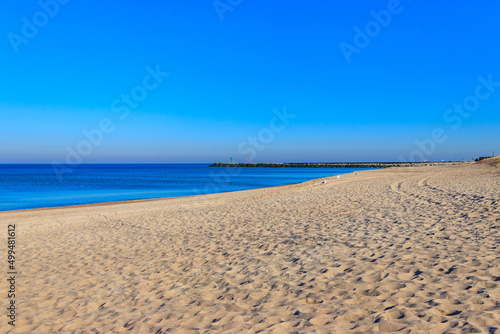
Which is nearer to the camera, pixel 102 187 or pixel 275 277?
pixel 275 277

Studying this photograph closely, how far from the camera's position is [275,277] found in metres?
5.75

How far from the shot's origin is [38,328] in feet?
14.9

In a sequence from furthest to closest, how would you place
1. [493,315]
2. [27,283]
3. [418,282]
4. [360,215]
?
[360,215], [27,283], [418,282], [493,315]

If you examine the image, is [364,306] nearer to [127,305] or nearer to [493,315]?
[493,315]

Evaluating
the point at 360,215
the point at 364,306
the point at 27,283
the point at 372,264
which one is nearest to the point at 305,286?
the point at 364,306

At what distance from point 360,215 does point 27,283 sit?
372 inches

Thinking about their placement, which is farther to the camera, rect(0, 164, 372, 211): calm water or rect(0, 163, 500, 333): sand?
rect(0, 164, 372, 211): calm water

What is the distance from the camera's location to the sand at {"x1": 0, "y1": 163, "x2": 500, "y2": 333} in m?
4.19

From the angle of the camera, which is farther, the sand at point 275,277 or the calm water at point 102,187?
the calm water at point 102,187

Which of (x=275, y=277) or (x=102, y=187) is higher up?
(x=275, y=277)

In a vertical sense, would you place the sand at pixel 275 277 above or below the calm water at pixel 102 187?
above

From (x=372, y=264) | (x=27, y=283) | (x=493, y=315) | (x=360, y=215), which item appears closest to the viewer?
(x=493, y=315)

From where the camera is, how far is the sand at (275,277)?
4.19 meters

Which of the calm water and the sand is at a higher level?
the sand
